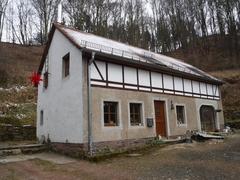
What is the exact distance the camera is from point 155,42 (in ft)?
136

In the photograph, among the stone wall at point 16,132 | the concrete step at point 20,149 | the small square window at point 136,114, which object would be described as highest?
the small square window at point 136,114

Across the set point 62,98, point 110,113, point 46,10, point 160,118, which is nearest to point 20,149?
point 62,98

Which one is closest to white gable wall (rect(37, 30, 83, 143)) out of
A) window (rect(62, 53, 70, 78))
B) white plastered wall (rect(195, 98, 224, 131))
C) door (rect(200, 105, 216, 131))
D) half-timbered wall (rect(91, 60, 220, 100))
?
window (rect(62, 53, 70, 78))

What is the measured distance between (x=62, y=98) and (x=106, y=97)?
261cm

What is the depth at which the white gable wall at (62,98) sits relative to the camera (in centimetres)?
1111

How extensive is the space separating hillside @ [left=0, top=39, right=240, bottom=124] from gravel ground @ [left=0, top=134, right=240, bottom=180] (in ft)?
34.9

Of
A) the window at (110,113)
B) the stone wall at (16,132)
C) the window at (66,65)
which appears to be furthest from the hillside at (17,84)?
the window at (110,113)

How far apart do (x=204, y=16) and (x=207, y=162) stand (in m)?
33.6

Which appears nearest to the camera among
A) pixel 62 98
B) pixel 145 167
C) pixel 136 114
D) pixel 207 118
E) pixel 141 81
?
pixel 145 167

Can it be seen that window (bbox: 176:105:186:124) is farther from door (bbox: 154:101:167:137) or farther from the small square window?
the small square window

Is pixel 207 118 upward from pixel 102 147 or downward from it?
upward

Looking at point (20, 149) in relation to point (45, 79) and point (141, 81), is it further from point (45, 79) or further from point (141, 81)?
point (141, 81)

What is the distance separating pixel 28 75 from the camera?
88.4 feet

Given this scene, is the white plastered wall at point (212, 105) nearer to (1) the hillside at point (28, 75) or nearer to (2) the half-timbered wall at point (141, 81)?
(2) the half-timbered wall at point (141, 81)
